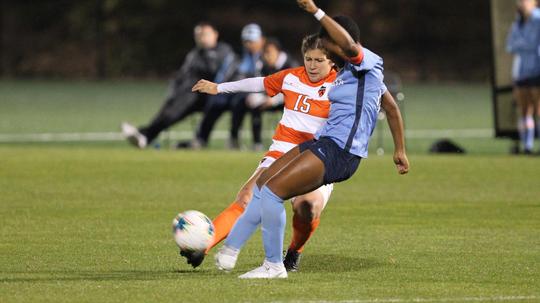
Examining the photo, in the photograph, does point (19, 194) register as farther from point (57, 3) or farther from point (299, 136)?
point (57, 3)

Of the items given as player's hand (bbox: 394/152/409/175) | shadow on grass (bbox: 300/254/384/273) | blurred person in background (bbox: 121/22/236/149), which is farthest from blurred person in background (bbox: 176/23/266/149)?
player's hand (bbox: 394/152/409/175)

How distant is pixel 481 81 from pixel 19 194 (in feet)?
95.1

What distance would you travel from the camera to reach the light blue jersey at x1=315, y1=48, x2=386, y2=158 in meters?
9.05

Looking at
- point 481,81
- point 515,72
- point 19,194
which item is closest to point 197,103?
point 515,72

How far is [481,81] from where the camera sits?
42.3 metres

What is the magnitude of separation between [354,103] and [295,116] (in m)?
1.06

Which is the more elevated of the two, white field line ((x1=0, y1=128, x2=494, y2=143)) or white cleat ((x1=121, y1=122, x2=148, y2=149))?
white cleat ((x1=121, y1=122, x2=148, y2=149))

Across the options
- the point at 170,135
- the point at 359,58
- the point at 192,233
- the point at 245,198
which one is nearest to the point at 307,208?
the point at 245,198

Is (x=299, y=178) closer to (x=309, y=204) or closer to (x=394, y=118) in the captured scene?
(x=309, y=204)

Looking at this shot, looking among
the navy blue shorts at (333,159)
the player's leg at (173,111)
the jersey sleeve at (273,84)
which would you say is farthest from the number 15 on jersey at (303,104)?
the player's leg at (173,111)

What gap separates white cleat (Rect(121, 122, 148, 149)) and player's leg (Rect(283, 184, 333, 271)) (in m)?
11.7

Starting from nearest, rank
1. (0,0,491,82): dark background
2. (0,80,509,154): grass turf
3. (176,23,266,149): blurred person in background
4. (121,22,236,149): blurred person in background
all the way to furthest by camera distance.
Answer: (176,23,266,149): blurred person in background
(121,22,236,149): blurred person in background
(0,80,509,154): grass turf
(0,0,491,82): dark background

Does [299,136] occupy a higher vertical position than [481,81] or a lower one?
higher

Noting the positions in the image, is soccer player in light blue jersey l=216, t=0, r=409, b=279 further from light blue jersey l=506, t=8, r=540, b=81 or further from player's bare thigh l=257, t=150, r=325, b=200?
light blue jersey l=506, t=8, r=540, b=81
